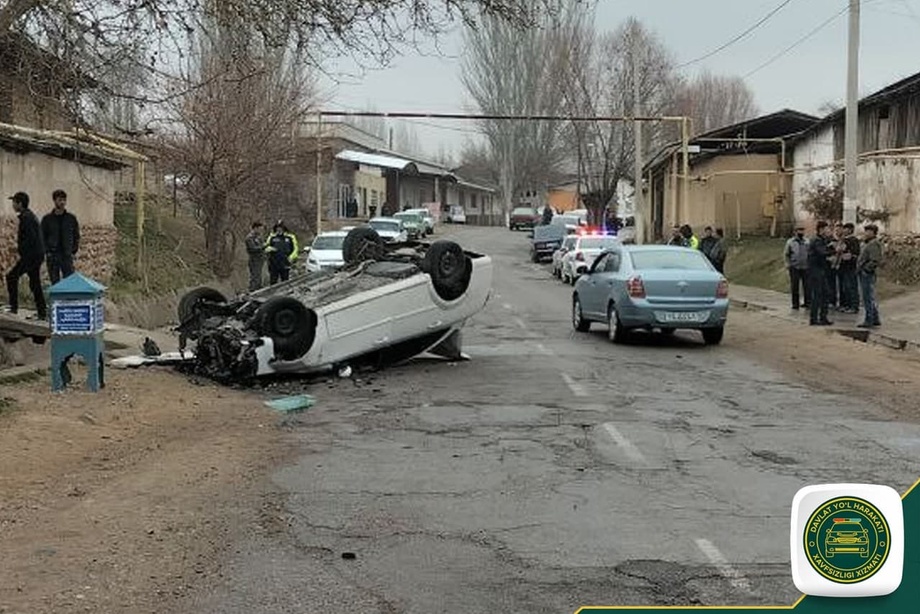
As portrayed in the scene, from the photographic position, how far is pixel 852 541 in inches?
86.6

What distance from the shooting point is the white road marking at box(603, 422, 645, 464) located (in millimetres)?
8625

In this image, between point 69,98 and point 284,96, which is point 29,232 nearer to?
point 69,98

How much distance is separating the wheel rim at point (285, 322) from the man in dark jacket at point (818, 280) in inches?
422

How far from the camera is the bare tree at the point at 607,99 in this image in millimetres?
54438

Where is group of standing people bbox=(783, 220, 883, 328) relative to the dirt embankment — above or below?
above

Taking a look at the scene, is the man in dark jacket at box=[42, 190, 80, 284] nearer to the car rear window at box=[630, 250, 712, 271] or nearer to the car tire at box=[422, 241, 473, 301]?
the car tire at box=[422, 241, 473, 301]

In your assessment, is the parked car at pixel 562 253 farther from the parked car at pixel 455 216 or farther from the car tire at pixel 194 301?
the parked car at pixel 455 216

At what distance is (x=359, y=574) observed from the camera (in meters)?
5.64

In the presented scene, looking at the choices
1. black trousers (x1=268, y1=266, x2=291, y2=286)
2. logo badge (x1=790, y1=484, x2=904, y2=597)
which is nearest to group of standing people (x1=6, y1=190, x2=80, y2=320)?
black trousers (x1=268, y1=266, x2=291, y2=286)

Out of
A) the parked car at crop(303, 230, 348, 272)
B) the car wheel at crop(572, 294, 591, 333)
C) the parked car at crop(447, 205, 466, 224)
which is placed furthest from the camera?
the parked car at crop(447, 205, 466, 224)

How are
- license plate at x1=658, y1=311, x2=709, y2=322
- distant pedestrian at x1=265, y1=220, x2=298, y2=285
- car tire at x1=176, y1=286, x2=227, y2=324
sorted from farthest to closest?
1. distant pedestrian at x1=265, y1=220, x2=298, y2=285
2. license plate at x1=658, y1=311, x2=709, y2=322
3. car tire at x1=176, y1=286, x2=227, y2=324

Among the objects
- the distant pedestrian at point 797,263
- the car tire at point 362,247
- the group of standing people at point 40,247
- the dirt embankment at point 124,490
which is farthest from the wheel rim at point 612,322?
the group of standing people at point 40,247

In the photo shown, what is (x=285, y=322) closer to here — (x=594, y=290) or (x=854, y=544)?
(x=594, y=290)

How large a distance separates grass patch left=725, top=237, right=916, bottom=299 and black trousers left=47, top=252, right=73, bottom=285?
660 inches
